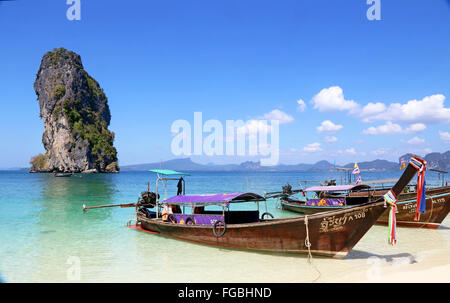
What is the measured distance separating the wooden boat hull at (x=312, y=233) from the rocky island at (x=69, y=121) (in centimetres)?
8822

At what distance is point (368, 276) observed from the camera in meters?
7.82

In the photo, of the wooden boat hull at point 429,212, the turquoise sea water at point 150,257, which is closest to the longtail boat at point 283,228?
the turquoise sea water at point 150,257

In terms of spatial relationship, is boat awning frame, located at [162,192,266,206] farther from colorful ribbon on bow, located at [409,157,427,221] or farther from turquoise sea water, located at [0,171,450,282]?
colorful ribbon on bow, located at [409,157,427,221]

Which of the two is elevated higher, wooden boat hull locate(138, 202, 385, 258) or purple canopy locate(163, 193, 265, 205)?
purple canopy locate(163, 193, 265, 205)

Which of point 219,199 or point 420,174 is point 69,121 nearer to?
point 219,199

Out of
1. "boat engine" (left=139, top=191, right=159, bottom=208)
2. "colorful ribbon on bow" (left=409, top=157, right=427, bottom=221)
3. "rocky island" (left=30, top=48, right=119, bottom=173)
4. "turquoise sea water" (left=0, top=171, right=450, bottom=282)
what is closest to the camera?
"colorful ribbon on bow" (left=409, top=157, right=427, bottom=221)

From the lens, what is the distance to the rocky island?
89.6 meters

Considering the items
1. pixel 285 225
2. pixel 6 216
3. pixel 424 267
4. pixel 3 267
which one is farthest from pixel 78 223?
pixel 424 267

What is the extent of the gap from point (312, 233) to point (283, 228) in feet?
2.83

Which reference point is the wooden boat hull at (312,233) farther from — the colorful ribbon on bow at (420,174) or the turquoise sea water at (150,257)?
the colorful ribbon on bow at (420,174)

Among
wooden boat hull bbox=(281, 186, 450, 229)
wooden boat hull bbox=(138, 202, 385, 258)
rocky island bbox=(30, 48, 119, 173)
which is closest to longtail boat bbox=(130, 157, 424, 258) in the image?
wooden boat hull bbox=(138, 202, 385, 258)

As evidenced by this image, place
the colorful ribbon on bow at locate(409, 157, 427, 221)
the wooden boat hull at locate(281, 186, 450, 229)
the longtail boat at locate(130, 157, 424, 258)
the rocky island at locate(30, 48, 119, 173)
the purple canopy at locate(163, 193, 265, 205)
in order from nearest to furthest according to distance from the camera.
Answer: the colorful ribbon on bow at locate(409, 157, 427, 221) < the longtail boat at locate(130, 157, 424, 258) < the purple canopy at locate(163, 193, 265, 205) < the wooden boat hull at locate(281, 186, 450, 229) < the rocky island at locate(30, 48, 119, 173)

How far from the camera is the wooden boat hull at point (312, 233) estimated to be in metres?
8.82
